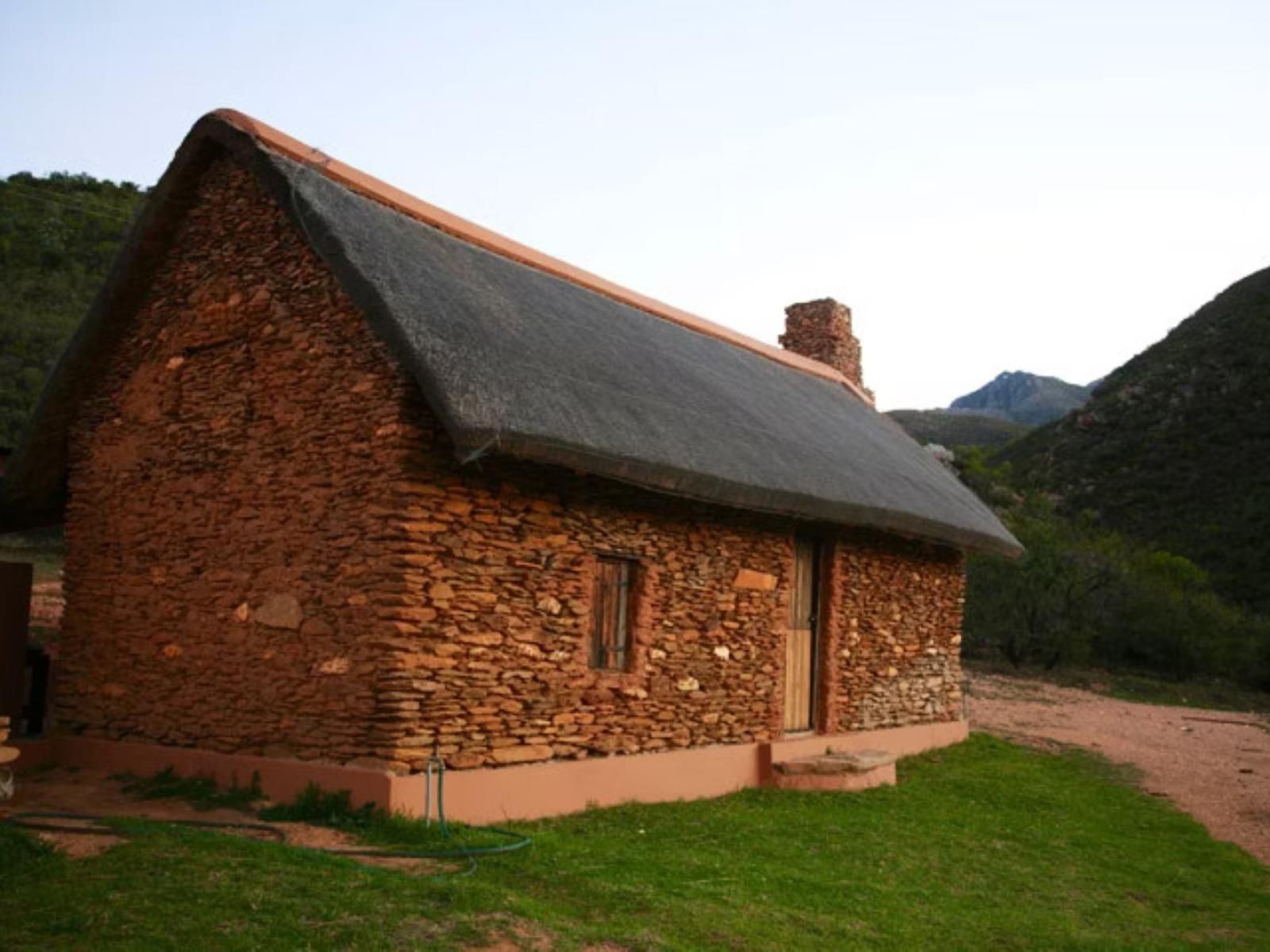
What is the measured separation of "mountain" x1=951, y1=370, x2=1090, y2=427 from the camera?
102 meters

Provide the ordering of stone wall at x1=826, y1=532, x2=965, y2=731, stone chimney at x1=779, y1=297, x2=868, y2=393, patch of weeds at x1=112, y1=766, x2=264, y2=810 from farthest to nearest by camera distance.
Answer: stone chimney at x1=779, y1=297, x2=868, y2=393 < stone wall at x1=826, y1=532, x2=965, y2=731 < patch of weeds at x1=112, y1=766, x2=264, y2=810

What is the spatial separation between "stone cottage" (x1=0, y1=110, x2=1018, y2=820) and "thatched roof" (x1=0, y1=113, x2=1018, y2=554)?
0.04m

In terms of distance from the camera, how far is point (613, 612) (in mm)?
9031

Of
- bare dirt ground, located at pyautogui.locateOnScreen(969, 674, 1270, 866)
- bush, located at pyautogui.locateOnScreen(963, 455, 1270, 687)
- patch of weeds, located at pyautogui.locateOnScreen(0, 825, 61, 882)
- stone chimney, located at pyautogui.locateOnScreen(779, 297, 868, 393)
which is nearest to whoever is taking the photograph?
patch of weeds, located at pyautogui.locateOnScreen(0, 825, 61, 882)

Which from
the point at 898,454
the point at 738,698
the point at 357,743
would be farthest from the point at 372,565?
the point at 898,454

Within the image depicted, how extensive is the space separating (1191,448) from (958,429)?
3044 centimetres

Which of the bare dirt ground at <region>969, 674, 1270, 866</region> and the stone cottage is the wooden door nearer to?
the stone cottage

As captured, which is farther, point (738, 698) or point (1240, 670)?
point (1240, 670)

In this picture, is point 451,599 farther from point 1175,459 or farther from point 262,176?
point 1175,459

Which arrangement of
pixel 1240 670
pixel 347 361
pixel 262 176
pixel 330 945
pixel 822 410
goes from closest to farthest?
1. pixel 330 945
2. pixel 347 361
3. pixel 262 176
4. pixel 822 410
5. pixel 1240 670

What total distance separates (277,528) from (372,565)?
1.16 meters

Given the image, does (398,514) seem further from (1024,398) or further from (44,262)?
(1024,398)

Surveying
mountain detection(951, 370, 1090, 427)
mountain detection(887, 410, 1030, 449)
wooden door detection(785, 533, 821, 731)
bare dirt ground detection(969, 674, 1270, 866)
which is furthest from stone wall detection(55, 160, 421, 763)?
mountain detection(951, 370, 1090, 427)

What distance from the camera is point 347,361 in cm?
791
